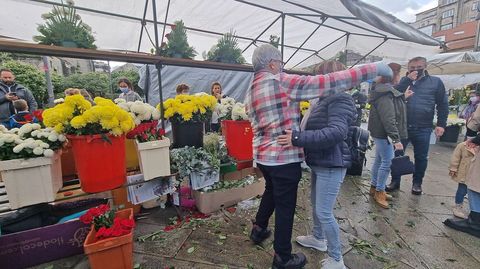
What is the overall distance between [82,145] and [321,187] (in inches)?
68.6

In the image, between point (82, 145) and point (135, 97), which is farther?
point (135, 97)

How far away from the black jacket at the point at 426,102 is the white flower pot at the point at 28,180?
13.4ft

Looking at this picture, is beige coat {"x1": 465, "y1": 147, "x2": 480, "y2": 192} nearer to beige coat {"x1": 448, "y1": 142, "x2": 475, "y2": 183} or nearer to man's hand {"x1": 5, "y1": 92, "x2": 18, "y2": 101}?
beige coat {"x1": 448, "y1": 142, "x2": 475, "y2": 183}

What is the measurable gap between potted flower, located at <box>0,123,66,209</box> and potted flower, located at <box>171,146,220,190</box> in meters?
1.06

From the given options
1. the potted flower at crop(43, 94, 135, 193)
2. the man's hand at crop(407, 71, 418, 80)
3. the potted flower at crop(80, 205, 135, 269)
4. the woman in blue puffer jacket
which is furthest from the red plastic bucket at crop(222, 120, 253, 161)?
the man's hand at crop(407, 71, 418, 80)

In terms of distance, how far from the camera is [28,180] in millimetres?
1615

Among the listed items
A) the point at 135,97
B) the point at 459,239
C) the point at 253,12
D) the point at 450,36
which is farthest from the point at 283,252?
the point at 450,36

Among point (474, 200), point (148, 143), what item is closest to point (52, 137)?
point (148, 143)

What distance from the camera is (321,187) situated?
1832mm

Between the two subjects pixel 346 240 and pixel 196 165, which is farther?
pixel 196 165

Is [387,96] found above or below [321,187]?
above

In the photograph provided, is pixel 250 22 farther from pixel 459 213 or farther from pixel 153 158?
pixel 459 213

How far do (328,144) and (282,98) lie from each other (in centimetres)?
44

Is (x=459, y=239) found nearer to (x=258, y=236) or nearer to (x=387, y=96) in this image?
(x=387, y=96)
